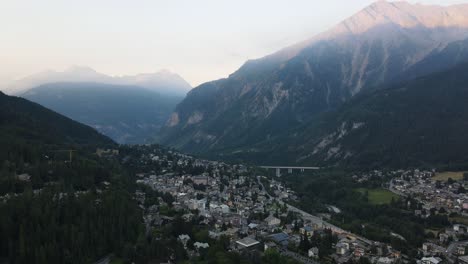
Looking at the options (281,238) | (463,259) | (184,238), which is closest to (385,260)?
(463,259)

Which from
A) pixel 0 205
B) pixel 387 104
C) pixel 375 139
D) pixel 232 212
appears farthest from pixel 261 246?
pixel 387 104

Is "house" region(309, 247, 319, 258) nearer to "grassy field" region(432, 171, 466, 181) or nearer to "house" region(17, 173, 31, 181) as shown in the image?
"house" region(17, 173, 31, 181)

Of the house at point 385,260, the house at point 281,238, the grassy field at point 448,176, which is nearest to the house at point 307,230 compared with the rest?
the house at point 281,238

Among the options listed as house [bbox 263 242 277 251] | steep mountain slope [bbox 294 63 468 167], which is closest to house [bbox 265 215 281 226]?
house [bbox 263 242 277 251]

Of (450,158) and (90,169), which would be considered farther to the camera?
(450,158)

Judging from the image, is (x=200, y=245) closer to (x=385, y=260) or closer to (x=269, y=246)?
(x=269, y=246)

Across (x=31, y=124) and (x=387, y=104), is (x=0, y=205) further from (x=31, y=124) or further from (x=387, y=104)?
(x=387, y=104)
